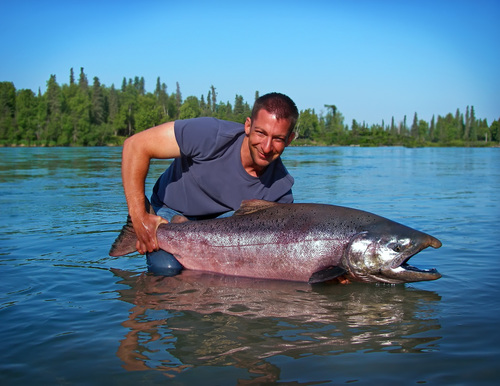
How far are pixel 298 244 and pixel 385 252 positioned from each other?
80 centimetres

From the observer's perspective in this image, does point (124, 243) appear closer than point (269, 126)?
No

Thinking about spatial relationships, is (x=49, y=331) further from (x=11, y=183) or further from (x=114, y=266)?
(x=11, y=183)

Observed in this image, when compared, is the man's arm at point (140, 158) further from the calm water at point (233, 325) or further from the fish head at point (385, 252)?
the fish head at point (385, 252)

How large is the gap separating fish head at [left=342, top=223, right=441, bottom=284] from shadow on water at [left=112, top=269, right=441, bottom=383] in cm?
21

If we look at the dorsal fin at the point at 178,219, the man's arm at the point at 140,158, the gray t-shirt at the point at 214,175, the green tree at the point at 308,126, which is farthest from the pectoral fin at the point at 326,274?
the green tree at the point at 308,126

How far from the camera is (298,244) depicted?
465cm

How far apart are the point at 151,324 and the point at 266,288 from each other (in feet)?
4.32

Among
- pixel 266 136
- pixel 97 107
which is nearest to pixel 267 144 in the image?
pixel 266 136

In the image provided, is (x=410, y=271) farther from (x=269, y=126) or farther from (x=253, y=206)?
(x=269, y=126)

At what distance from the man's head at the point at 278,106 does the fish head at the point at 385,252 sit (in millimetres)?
1307

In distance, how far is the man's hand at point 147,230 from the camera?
497 cm

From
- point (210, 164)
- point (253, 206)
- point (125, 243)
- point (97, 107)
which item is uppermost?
point (97, 107)

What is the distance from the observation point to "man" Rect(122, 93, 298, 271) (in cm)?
473

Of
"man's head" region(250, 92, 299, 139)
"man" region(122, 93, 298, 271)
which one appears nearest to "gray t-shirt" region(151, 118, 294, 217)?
"man" region(122, 93, 298, 271)
